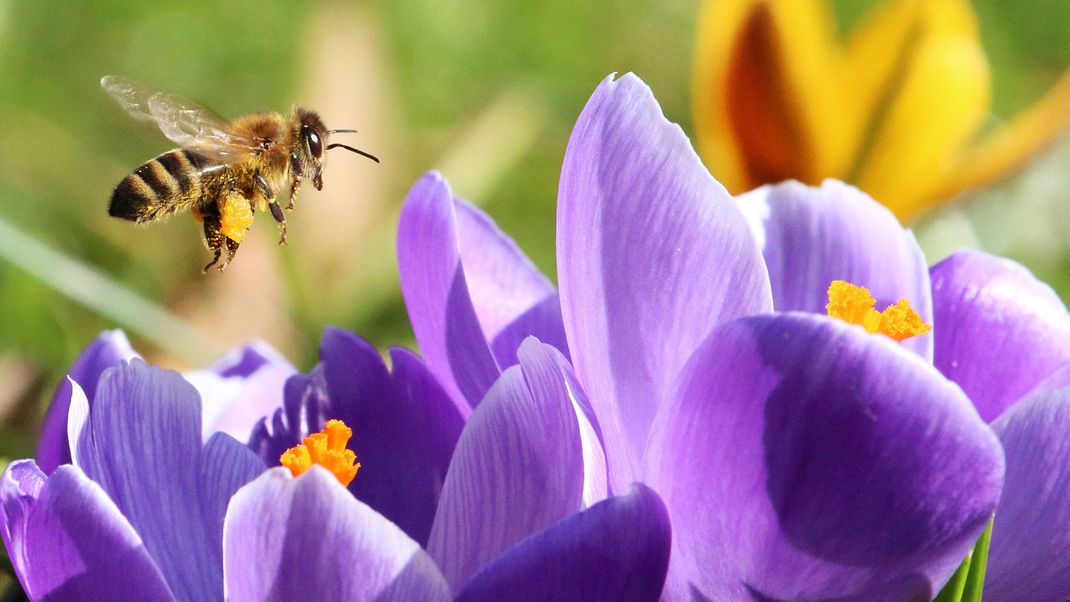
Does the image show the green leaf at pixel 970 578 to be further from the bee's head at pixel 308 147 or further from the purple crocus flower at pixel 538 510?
the bee's head at pixel 308 147

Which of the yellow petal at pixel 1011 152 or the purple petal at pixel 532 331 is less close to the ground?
the purple petal at pixel 532 331

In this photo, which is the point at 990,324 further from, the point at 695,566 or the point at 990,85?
the point at 990,85

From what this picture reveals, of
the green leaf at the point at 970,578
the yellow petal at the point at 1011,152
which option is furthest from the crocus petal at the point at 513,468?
the yellow petal at the point at 1011,152

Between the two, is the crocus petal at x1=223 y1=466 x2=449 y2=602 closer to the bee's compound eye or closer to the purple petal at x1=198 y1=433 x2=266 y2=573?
the purple petal at x1=198 y1=433 x2=266 y2=573

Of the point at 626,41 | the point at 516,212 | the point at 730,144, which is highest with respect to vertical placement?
the point at 730,144

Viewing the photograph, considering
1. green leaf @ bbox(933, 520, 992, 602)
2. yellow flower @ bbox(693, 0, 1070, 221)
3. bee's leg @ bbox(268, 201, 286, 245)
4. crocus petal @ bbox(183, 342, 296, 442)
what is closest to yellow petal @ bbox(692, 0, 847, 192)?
yellow flower @ bbox(693, 0, 1070, 221)

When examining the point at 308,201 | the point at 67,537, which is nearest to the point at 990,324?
the point at 67,537

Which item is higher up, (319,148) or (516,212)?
(319,148)
